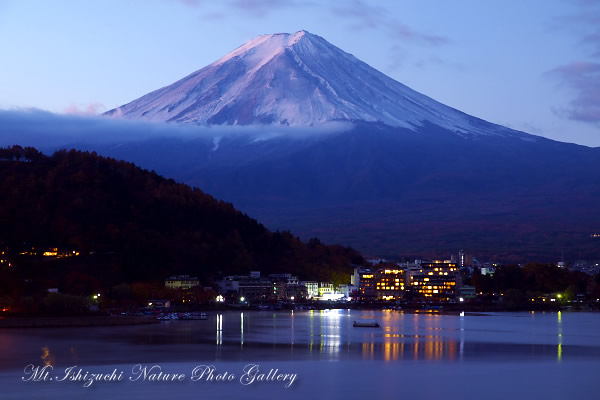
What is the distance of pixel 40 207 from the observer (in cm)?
6162

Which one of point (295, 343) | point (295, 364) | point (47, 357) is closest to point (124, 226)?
point (295, 343)

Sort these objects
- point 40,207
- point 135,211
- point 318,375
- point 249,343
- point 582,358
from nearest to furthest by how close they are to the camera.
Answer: point 318,375 → point 582,358 → point 249,343 → point 40,207 → point 135,211

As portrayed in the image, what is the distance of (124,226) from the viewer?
208ft

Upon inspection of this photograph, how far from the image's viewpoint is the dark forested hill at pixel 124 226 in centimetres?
5766

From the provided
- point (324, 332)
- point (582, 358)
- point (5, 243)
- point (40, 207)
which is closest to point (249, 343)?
point (324, 332)

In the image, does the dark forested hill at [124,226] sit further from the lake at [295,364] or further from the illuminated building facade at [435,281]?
the lake at [295,364]

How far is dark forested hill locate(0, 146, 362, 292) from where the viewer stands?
5766cm

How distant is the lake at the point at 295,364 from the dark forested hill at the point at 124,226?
22.3 meters

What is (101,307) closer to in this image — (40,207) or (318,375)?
(40,207)

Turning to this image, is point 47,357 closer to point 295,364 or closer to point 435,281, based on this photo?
point 295,364

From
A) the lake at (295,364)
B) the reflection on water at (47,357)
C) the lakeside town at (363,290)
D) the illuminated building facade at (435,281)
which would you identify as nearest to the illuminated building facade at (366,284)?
the lakeside town at (363,290)

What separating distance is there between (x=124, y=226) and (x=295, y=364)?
41.6 m

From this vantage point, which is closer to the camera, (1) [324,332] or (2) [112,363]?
(2) [112,363]

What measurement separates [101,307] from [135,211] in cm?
2044
